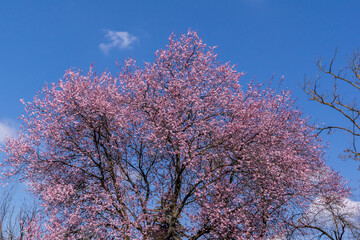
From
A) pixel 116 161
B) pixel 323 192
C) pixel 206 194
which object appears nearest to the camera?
pixel 206 194

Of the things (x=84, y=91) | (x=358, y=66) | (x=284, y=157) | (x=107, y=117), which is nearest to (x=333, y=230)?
(x=284, y=157)

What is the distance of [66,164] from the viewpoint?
19.4 m

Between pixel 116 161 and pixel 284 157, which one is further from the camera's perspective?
pixel 116 161

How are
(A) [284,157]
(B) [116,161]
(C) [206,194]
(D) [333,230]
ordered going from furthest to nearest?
(D) [333,230] → (B) [116,161] → (A) [284,157] → (C) [206,194]

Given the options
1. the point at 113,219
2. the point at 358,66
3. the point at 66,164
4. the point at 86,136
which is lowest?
the point at 113,219

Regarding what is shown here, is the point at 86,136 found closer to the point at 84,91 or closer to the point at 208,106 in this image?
the point at 84,91

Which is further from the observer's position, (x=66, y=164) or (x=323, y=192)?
(x=323, y=192)

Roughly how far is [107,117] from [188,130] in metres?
4.42

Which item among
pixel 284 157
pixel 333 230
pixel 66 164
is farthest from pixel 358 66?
pixel 66 164

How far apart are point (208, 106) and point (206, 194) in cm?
502

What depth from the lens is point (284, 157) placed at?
723 inches

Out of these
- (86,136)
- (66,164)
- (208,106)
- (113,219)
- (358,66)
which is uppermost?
(358,66)

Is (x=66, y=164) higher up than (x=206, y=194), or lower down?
higher up

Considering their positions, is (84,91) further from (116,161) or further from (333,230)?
(333,230)
